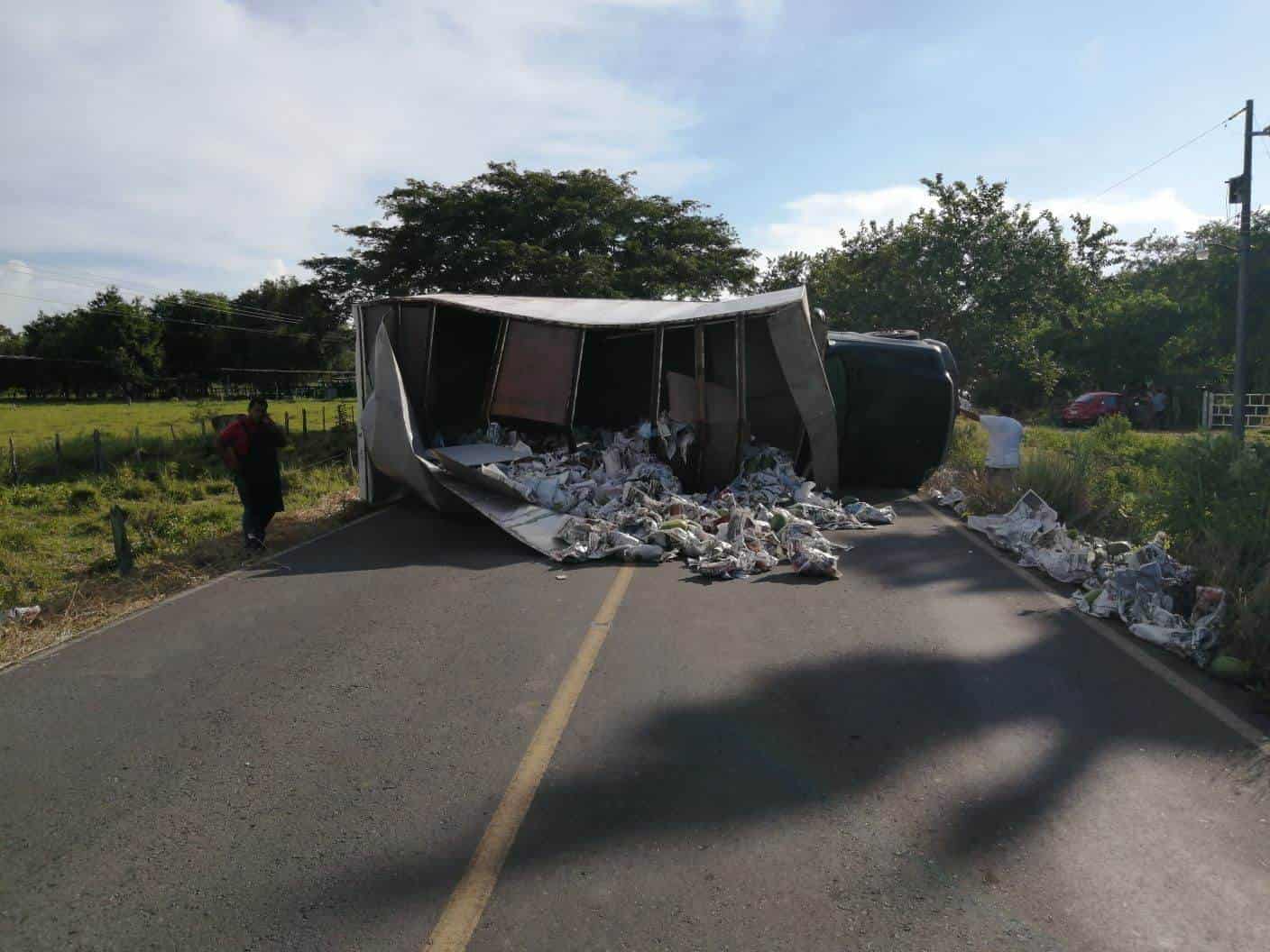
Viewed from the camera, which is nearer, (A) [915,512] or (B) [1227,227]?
(A) [915,512]

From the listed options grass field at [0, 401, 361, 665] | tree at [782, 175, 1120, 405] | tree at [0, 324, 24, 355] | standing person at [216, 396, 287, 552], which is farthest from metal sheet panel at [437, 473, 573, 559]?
tree at [0, 324, 24, 355]

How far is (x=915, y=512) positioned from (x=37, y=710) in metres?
A: 10.3

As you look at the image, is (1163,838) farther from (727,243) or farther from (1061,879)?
(727,243)

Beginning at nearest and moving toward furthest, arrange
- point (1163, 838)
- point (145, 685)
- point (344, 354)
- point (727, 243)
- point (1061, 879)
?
1. point (1061, 879)
2. point (1163, 838)
3. point (145, 685)
4. point (727, 243)
5. point (344, 354)

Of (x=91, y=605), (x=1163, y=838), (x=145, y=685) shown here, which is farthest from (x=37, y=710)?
(x=1163, y=838)

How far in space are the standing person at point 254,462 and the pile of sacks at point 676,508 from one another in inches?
95.2

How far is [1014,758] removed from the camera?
4.17m

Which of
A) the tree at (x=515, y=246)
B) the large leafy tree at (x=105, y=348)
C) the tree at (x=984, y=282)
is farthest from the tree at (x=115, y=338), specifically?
the tree at (x=984, y=282)

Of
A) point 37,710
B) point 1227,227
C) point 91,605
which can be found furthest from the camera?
point 1227,227

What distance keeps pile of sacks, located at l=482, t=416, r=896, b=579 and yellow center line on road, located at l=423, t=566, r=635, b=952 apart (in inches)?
122

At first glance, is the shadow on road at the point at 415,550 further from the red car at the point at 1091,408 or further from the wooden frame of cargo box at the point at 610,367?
the red car at the point at 1091,408

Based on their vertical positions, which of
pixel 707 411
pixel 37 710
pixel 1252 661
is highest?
pixel 707 411

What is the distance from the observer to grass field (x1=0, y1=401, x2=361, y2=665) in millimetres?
8117

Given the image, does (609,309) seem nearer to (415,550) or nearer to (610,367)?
(610,367)
